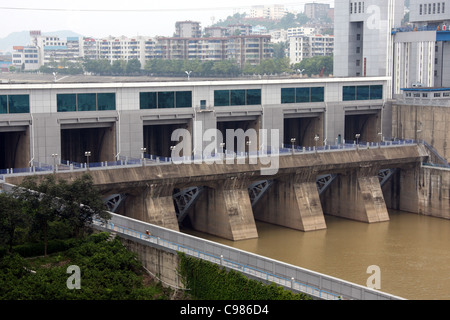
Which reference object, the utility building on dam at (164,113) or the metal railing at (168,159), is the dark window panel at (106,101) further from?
the metal railing at (168,159)

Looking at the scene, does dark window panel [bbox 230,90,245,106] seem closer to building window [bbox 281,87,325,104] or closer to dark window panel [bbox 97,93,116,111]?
building window [bbox 281,87,325,104]

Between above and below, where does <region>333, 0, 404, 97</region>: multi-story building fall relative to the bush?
above

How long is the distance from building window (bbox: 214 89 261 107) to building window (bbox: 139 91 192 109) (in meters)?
3.47

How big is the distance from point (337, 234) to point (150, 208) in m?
19.7

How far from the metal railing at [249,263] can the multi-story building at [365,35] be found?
5483 cm

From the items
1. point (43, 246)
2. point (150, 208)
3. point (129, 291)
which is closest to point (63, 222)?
point (43, 246)

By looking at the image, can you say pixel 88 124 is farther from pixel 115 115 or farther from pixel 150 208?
pixel 150 208

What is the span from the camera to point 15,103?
238 ft

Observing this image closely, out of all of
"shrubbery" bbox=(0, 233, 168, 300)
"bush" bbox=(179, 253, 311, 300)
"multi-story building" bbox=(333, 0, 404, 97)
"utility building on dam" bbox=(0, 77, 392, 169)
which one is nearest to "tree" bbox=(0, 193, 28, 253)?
"shrubbery" bbox=(0, 233, 168, 300)

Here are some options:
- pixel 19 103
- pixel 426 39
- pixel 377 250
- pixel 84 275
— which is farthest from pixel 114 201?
pixel 426 39

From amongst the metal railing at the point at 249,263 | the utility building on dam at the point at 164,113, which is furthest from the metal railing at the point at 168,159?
the metal railing at the point at 249,263

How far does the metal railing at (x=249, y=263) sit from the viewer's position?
A: 1704 inches

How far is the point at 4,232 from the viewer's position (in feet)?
170

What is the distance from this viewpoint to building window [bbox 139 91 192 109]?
79.8 m
